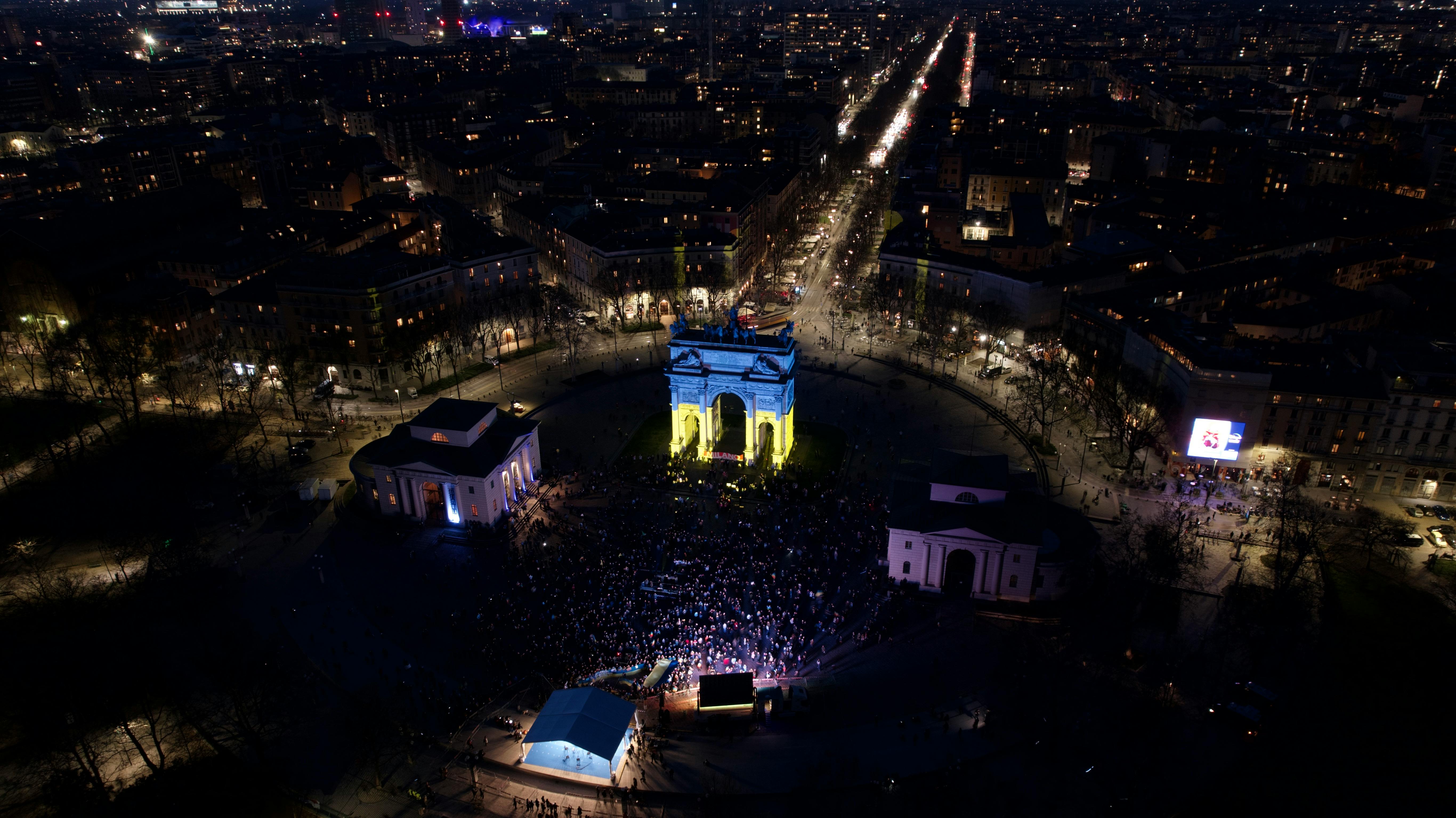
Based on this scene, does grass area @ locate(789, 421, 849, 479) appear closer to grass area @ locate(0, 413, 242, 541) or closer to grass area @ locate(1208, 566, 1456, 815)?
grass area @ locate(1208, 566, 1456, 815)

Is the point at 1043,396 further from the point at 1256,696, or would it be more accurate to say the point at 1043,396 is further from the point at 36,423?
the point at 36,423

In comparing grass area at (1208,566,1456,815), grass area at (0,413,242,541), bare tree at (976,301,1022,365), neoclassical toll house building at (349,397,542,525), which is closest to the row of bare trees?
bare tree at (976,301,1022,365)

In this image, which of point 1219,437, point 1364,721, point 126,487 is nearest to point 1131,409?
point 1219,437

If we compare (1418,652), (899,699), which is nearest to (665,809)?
(899,699)

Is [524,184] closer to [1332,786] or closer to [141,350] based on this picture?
[141,350]

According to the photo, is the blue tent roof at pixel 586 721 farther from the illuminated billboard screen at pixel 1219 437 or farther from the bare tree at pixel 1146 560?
the illuminated billboard screen at pixel 1219 437

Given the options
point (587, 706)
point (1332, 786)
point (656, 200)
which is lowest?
point (1332, 786)
